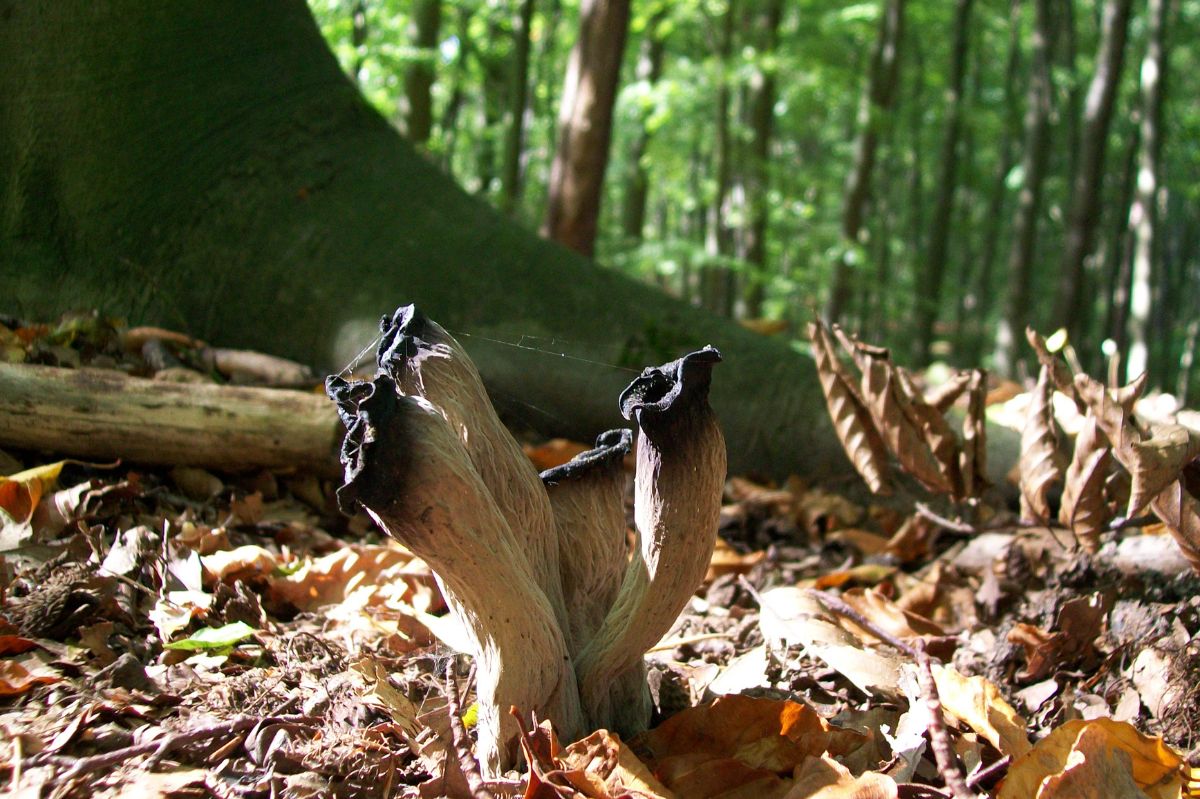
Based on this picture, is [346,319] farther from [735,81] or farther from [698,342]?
[735,81]

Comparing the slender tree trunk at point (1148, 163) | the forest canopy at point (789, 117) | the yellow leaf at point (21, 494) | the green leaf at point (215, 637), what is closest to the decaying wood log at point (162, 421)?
the yellow leaf at point (21, 494)

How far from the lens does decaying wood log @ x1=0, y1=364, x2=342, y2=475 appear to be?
2.45 m

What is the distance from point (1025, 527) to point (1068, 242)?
274 inches

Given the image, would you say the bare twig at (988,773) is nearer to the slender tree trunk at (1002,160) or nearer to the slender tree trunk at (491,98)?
the slender tree trunk at (491,98)

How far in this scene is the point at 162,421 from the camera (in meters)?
2.57

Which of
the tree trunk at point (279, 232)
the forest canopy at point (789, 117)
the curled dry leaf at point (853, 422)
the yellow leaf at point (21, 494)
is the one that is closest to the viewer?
the yellow leaf at point (21, 494)

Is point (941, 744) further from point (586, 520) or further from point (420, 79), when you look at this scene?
point (420, 79)

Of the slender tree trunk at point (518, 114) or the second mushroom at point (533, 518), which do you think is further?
the slender tree trunk at point (518, 114)

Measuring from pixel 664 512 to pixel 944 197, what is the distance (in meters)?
14.1

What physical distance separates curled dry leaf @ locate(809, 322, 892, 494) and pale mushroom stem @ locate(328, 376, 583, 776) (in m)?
1.61

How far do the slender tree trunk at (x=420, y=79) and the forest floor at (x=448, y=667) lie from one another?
27.7 feet

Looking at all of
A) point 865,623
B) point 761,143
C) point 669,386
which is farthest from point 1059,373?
point 761,143

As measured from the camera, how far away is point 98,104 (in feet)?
10.8

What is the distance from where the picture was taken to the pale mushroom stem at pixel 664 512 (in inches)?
59.6
